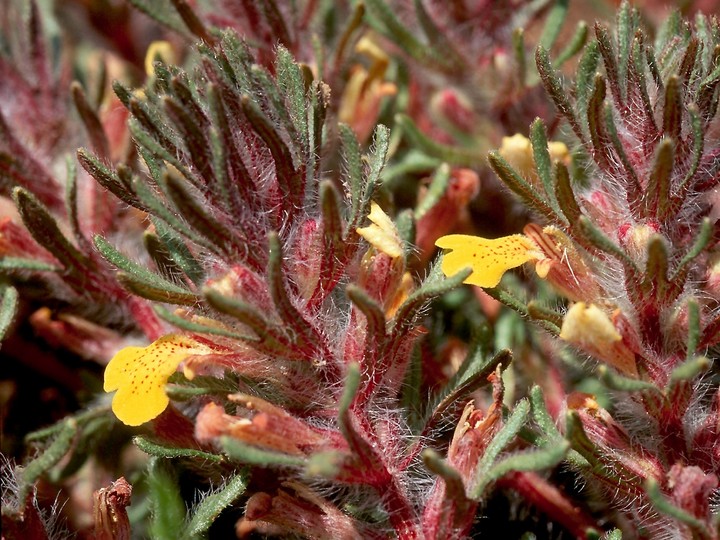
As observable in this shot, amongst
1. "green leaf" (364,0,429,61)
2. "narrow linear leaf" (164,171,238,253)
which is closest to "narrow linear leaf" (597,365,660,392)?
"narrow linear leaf" (164,171,238,253)

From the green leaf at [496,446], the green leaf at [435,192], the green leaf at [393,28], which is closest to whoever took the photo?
the green leaf at [496,446]

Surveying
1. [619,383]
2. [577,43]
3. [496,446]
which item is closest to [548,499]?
[496,446]

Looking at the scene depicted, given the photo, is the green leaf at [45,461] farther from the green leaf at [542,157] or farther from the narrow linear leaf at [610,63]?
the narrow linear leaf at [610,63]

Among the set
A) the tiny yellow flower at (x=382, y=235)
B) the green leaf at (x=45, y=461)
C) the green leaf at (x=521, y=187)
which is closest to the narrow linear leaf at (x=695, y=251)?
the green leaf at (x=521, y=187)

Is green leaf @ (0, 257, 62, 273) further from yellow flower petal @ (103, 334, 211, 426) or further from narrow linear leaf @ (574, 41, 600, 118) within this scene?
narrow linear leaf @ (574, 41, 600, 118)

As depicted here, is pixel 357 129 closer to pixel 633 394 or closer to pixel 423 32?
pixel 423 32

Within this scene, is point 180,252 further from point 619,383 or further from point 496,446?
point 619,383

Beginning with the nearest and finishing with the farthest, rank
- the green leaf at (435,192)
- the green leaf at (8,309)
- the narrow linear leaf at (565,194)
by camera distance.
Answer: the narrow linear leaf at (565,194)
the green leaf at (8,309)
the green leaf at (435,192)
